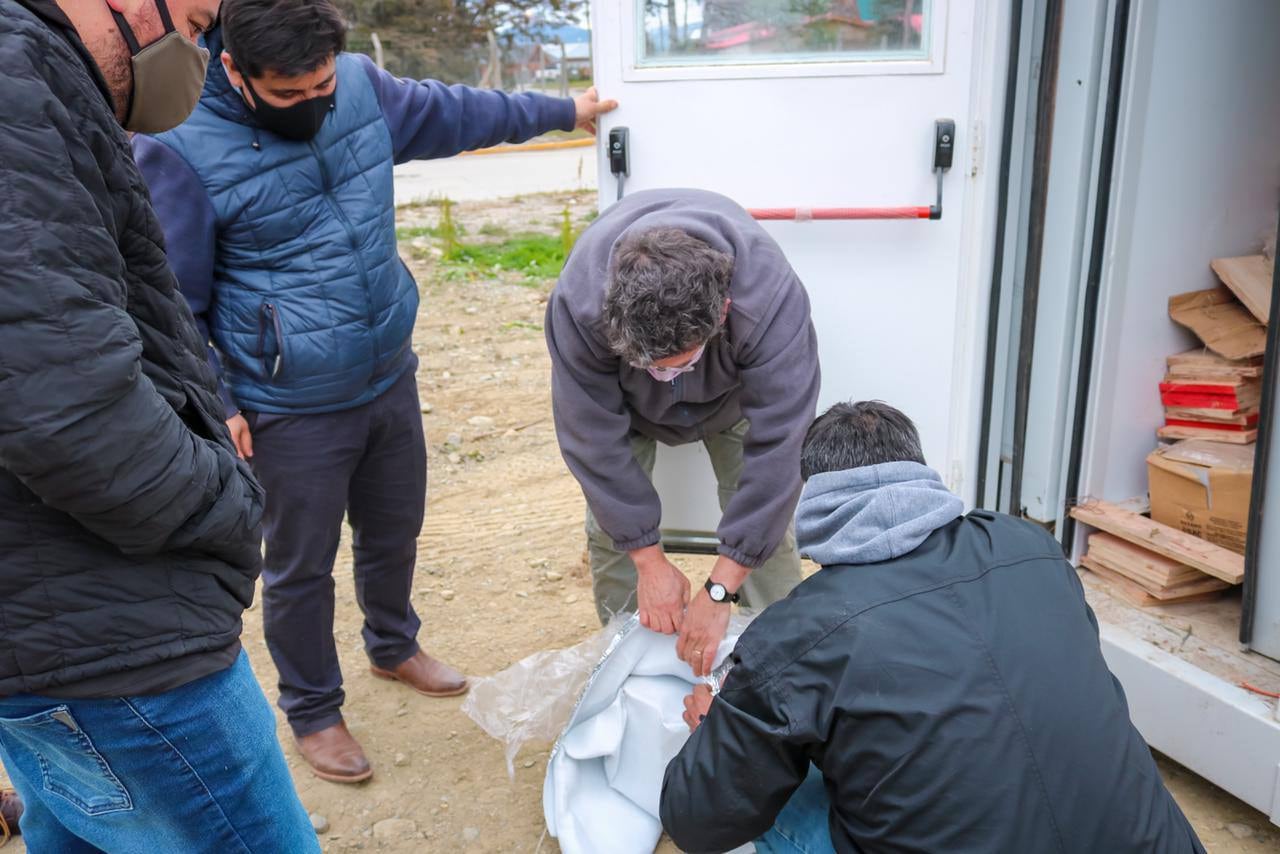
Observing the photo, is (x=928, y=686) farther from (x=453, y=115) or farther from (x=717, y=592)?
(x=453, y=115)

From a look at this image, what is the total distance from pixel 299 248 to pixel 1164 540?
208 centimetres

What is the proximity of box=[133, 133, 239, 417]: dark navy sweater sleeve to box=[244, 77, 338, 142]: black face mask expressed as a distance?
0.18 m

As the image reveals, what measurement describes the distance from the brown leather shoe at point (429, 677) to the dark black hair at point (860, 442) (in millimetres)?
1642

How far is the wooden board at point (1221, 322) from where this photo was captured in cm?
263

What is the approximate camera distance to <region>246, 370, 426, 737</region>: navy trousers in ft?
7.80

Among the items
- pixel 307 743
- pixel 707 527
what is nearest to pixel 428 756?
pixel 307 743

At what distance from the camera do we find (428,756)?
108 inches

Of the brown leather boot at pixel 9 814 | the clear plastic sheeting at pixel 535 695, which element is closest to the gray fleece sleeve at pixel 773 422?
the clear plastic sheeting at pixel 535 695

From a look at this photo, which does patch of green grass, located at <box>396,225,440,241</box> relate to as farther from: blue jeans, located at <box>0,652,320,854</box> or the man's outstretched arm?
blue jeans, located at <box>0,652,320,854</box>

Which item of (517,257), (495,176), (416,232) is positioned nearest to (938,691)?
(517,257)

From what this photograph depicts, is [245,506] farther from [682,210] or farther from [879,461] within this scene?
[682,210]

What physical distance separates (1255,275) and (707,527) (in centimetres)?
151

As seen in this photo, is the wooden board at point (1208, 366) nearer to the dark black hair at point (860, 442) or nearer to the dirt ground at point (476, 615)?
the dirt ground at point (476, 615)

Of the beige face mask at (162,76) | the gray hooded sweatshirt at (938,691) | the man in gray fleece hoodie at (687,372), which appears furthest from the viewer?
the man in gray fleece hoodie at (687,372)
